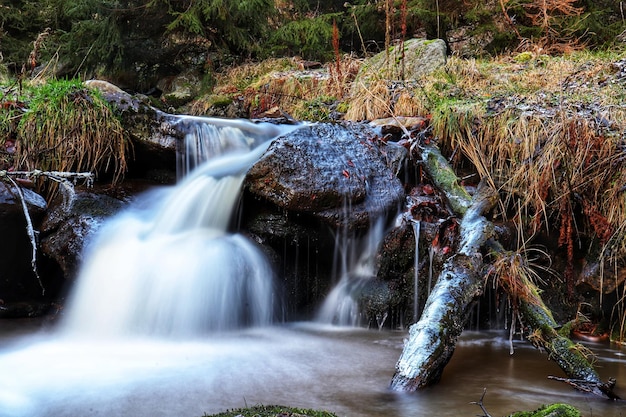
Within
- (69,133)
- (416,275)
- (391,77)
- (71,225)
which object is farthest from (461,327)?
(391,77)

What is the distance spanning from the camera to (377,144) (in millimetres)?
5043

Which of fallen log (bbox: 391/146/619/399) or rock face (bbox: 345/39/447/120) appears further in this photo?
rock face (bbox: 345/39/447/120)

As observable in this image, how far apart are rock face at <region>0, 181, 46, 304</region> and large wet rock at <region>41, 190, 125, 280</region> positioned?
15 centimetres

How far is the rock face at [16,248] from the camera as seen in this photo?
4.28 m

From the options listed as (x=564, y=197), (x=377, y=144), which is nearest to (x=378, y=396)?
(x=564, y=197)

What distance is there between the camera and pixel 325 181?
4.40 m

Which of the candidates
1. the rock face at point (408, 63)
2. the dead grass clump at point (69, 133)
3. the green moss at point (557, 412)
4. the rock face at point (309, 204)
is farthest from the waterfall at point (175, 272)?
the rock face at point (408, 63)

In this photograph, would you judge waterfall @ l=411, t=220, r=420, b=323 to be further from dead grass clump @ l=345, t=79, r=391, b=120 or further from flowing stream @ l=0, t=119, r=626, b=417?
dead grass clump @ l=345, t=79, r=391, b=120

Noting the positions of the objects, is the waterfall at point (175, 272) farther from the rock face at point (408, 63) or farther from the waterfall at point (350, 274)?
the rock face at point (408, 63)

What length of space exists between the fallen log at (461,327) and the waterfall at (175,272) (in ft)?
5.63

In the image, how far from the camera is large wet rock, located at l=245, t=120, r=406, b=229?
14.3ft

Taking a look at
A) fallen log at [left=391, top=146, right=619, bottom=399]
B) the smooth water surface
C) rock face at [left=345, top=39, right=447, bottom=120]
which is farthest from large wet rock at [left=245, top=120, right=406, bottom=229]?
rock face at [left=345, top=39, right=447, bottom=120]

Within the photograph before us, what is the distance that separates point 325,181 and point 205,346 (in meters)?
1.66

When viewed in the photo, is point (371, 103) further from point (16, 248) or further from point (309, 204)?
point (16, 248)
